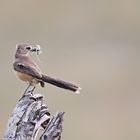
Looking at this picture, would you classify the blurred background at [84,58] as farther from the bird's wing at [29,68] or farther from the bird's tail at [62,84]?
the bird's tail at [62,84]

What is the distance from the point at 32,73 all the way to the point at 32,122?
1.20 meters

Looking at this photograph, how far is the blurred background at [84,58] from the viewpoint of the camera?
41.8 feet

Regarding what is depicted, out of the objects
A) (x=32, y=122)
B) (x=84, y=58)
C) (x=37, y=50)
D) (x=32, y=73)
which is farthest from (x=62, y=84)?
(x=84, y=58)

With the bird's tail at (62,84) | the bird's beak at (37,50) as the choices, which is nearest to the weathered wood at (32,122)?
the bird's tail at (62,84)

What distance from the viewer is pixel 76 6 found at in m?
20.4

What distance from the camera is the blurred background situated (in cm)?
1274

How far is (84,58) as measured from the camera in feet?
53.1

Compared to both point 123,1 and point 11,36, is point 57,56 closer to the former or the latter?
point 11,36

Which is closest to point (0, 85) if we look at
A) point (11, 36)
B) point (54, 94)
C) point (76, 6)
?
point (54, 94)

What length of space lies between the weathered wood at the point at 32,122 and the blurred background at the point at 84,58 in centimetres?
428

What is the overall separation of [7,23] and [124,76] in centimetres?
398

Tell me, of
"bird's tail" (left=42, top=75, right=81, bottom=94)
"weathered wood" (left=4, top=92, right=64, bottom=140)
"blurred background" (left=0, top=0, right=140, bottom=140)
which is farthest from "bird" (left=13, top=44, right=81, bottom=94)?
"blurred background" (left=0, top=0, right=140, bottom=140)

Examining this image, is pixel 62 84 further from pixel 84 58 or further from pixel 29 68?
pixel 84 58

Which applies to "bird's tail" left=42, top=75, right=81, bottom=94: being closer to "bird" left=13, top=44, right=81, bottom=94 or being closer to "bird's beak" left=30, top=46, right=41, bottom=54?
"bird" left=13, top=44, right=81, bottom=94
